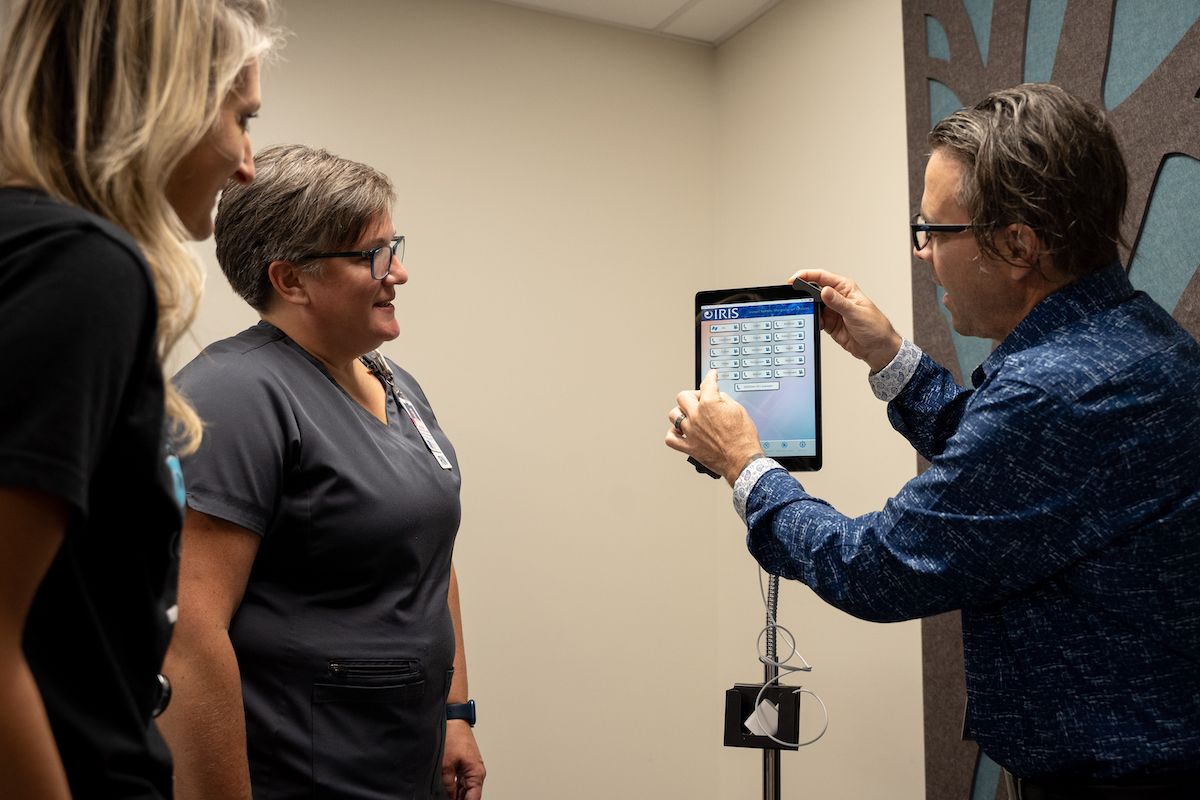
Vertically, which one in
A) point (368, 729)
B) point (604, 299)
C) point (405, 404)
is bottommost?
point (368, 729)

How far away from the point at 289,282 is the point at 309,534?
1.31 ft

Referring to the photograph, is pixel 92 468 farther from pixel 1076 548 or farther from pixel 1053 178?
pixel 1053 178

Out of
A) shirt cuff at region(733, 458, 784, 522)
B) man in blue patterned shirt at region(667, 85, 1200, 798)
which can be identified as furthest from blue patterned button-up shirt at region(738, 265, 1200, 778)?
shirt cuff at region(733, 458, 784, 522)

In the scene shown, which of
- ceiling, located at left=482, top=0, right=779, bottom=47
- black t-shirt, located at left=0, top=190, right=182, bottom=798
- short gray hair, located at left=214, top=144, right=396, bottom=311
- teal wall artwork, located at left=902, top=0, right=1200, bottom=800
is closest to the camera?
black t-shirt, located at left=0, top=190, right=182, bottom=798

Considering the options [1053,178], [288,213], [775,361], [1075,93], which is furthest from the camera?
[1075,93]

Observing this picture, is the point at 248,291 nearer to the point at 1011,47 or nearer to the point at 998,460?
the point at 998,460

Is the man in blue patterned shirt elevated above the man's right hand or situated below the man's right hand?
below

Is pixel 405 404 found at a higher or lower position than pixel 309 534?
higher

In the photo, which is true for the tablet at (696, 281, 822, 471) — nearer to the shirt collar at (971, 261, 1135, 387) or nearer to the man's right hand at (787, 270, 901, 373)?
the man's right hand at (787, 270, 901, 373)

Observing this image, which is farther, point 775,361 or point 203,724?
point 775,361

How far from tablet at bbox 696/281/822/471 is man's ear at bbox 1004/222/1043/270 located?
383 mm

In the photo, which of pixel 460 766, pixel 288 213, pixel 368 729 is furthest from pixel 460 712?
pixel 288 213

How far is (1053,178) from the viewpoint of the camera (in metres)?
1.18

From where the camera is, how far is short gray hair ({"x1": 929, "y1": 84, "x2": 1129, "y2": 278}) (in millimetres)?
1183
